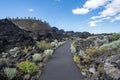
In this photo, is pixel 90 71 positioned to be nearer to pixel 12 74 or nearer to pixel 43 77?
pixel 43 77

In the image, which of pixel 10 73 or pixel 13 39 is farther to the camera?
pixel 13 39

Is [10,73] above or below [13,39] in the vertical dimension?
below

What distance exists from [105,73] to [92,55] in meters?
9.04

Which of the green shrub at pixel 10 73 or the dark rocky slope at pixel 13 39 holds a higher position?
the dark rocky slope at pixel 13 39

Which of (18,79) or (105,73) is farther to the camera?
(18,79)

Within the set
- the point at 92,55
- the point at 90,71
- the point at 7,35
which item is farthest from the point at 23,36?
the point at 90,71

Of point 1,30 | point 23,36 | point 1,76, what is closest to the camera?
point 1,76

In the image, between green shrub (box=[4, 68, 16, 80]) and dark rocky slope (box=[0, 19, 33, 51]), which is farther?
dark rocky slope (box=[0, 19, 33, 51])

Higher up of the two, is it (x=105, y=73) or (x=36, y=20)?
(x=36, y=20)

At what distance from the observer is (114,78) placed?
1062 cm

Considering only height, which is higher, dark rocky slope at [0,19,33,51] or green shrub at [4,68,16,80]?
dark rocky slope at [0,19,33,51]

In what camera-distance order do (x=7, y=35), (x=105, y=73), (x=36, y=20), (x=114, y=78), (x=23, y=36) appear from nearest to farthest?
(x=114, y=78), (x=105, y=73), (x=23, y=36), (x=7, y=35), (x=36, y=20)

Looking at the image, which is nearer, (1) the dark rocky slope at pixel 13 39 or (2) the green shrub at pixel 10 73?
(2) the green shrub at pixel 10 73

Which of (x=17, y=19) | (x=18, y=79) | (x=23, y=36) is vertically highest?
(x=17, y=19)
